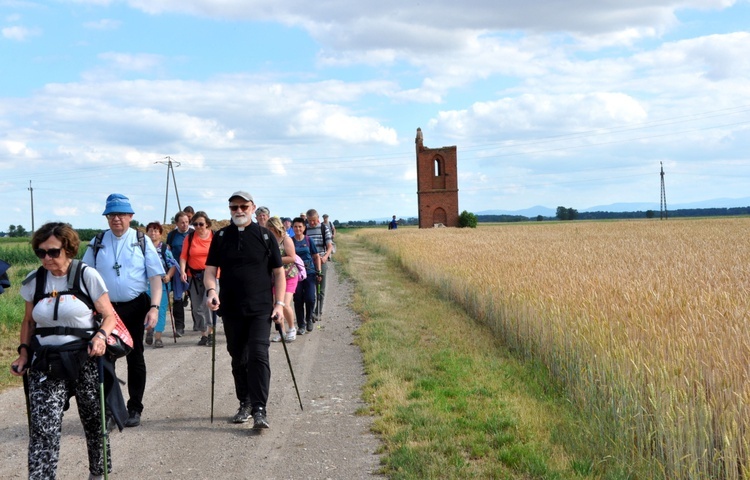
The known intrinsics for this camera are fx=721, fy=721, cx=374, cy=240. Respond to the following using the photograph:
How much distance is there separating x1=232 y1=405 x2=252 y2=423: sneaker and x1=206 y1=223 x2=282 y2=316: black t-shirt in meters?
1.00

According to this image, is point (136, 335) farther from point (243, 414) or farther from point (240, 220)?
point (240, 220)

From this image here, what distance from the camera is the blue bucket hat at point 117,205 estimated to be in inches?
274

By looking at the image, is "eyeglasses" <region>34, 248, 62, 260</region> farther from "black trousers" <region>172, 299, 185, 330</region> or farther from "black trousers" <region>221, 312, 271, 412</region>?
"black trousers" <region>172, 299, 185, 330</region>


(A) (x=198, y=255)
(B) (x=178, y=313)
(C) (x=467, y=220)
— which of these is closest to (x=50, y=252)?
(A) (x=198, y=255)

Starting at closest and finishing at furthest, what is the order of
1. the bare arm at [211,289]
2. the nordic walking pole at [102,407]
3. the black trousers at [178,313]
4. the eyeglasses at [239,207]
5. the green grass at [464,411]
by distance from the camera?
the nordic walking pole at [102,407] → the green grass at [464,411] → the bare arm at [211,289] → the eyeglasses at [239,207] → the black trousers at [178,313]

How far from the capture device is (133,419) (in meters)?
7.17

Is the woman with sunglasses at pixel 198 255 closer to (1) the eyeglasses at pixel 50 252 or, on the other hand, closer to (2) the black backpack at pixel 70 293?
(2) the black backpack at pixel 70 293

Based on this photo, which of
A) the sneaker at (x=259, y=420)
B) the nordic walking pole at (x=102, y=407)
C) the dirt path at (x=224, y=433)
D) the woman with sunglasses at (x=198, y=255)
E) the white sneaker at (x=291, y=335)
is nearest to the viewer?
the nordic walking pole at (x=102, y=407)

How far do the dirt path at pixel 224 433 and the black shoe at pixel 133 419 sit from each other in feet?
0.24

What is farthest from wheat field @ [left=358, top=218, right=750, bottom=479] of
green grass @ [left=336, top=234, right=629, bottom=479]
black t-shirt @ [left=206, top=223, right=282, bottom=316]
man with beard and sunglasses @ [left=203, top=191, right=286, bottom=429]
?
black t-shirt @ [left=206, top=223, right=282, bottom=316]

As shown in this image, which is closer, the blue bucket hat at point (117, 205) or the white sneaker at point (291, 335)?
the blue bucket hat at point (117, 205)

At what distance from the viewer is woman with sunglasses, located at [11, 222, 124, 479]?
4.98 meters

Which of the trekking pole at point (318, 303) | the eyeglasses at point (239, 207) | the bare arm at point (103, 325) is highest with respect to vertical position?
the eyeglasses at point (239, 207)

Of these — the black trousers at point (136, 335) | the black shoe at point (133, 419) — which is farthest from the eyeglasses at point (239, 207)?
the black shoe at point (133, 419)
